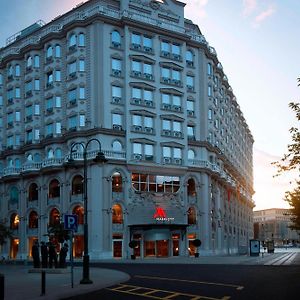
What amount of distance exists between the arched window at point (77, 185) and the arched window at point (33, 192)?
842 centimetres

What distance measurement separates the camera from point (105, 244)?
69.0 meters

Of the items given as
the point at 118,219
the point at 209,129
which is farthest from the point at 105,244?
the point at 209,129

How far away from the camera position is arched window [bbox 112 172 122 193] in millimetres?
71062

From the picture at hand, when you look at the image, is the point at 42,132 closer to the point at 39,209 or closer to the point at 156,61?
the point at 39,209

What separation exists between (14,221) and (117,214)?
1996 centimetres

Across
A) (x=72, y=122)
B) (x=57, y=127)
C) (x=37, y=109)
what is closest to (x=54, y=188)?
(x=57, y=127)

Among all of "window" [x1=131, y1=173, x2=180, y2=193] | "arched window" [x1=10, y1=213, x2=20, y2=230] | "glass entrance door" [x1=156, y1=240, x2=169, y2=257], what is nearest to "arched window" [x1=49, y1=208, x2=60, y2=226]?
"arched window" [x1=10, y1=213, x2=20, y2=230]

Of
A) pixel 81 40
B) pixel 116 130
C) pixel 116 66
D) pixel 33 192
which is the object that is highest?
pixel 81 40

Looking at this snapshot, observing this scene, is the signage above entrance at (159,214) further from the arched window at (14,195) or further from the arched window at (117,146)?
the arched window at (14,195)

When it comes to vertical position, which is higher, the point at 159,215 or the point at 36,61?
the point at 36,61

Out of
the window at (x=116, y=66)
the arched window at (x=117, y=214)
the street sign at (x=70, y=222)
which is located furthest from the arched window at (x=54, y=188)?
the street sign at (x=70, y=222)

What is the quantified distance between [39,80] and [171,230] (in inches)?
1167

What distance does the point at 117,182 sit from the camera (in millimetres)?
71375

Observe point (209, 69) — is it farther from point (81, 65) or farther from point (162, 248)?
point (162, 248)
